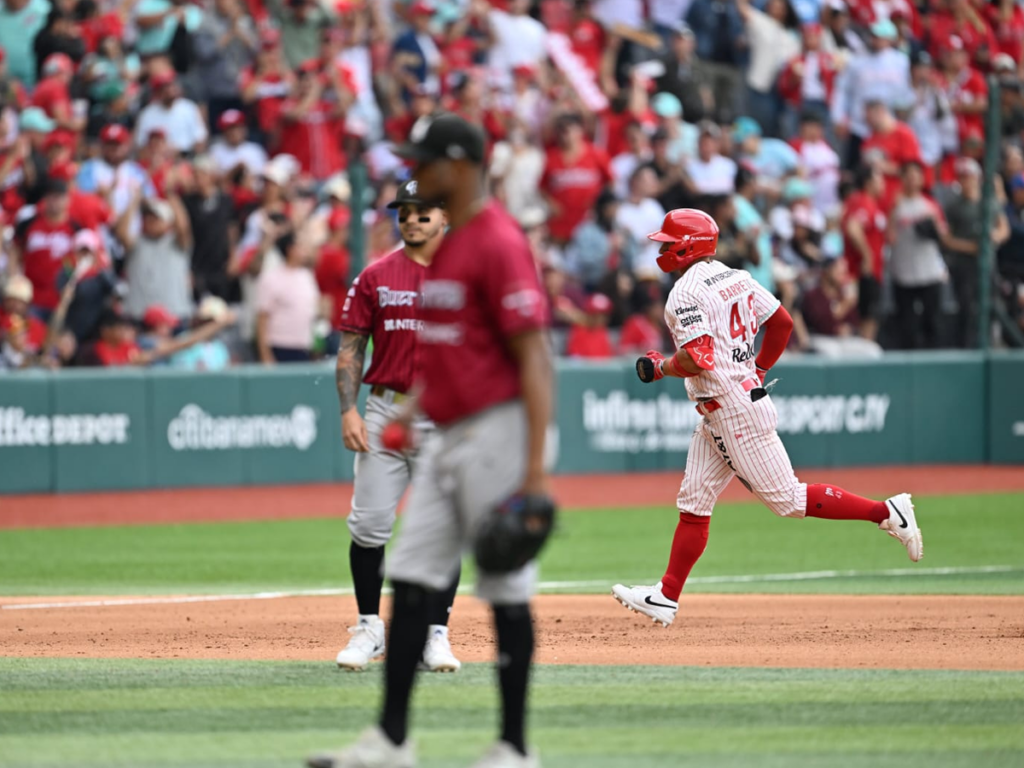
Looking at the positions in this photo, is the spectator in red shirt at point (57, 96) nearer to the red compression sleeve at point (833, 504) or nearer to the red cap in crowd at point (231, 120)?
the red cap in crowd at point (231, 120)

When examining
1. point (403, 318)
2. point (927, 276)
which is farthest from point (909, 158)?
point (403, 318)

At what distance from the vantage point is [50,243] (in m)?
16.0

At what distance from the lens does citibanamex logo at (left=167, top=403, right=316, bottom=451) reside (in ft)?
54.4

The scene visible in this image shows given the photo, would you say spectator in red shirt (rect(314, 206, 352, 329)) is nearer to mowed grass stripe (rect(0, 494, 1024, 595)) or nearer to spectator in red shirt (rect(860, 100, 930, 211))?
mowed grass stripe (rect(0, 494, 1024, 595))

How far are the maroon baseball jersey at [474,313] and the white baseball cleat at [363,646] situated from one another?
2410mm

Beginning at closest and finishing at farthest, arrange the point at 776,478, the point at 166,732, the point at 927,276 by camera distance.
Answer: the point at 166,732 → the point at 776,478 → the point at 927,276

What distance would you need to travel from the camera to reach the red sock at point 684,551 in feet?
29.2

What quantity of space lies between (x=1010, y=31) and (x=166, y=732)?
20.7m

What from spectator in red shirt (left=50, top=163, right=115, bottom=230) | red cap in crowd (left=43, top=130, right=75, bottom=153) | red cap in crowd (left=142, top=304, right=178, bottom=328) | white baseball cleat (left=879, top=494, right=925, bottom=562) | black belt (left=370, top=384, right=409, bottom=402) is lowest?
white baseball cleat (left=879, top=494, right=925, bottom=562)

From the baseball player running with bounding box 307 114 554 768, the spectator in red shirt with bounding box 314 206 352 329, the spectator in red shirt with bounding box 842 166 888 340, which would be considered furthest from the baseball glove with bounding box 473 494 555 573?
the spectator in red shirt with bounding box 842 166 888 340

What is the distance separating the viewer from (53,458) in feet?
52.6

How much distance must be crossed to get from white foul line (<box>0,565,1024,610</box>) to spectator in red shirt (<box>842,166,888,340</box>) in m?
7.79

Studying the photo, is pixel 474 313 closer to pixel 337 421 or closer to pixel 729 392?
pixel 729 392

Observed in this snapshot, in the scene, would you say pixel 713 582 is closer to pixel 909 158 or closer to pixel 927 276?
pixel 927 276
